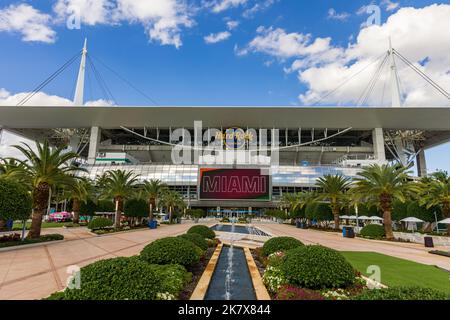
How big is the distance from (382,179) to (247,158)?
66.1m

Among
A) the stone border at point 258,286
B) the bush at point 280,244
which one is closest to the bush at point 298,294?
the stone border at point 258,286

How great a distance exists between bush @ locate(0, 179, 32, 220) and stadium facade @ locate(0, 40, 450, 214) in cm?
6571

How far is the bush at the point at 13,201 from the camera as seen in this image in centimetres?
1791

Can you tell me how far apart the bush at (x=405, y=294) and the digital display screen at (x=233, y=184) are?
8863cm

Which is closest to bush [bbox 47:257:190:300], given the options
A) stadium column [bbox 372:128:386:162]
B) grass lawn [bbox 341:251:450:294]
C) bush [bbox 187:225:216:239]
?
grass lawn [bbox 341:251:450:294]

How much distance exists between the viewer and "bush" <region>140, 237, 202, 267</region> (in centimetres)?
1033

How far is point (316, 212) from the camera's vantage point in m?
46.0

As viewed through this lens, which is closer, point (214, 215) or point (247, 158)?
point (247, 158)

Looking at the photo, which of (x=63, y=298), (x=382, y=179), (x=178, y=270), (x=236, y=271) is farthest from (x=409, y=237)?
(x=63, y=298)

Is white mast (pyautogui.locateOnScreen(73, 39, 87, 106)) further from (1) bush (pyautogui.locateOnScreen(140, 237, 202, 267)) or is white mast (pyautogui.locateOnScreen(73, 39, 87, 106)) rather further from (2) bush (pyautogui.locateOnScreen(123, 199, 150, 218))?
(1) bush (pyautogui.locateOnScreen(140, 237, 202, 267))

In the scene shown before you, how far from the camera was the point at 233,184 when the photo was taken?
94.7 metres

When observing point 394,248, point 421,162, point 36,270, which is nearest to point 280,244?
point 36,270

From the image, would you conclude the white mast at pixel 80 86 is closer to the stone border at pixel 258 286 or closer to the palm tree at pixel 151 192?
the palm tree at pixel 151 192
